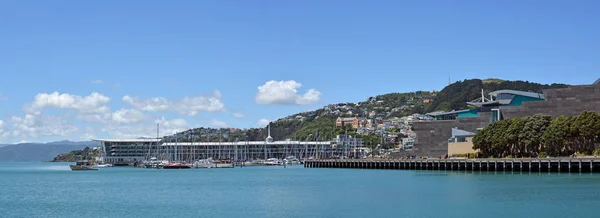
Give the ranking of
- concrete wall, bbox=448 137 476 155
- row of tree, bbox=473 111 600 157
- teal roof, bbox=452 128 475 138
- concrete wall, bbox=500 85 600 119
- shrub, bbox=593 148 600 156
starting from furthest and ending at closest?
teal roof, bbox=452 128 475 138 → concrete wall, bbox=448 137 476 155 → concrete wall, bbox=500 85 600 119 → row of tree, bbox=473 111 600 157 → shrub, bbox=593 148 600 156

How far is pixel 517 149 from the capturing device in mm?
122312

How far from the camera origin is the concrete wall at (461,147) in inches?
5463

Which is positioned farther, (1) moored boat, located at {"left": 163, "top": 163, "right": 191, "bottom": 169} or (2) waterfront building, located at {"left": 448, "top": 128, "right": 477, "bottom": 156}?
(1) moored boat, located at {"left": 163, "top": 163, "right": 191, "bottom": 169}

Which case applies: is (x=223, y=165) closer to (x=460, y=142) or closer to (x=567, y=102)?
(x=460, y=142)

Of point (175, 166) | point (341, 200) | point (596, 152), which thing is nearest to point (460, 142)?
point (596, 152)

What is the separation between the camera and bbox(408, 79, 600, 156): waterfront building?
4737 inches

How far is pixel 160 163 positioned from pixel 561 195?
468ft

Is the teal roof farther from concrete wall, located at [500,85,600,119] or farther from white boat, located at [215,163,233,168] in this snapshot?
white boat, located at [215,163,233,168]

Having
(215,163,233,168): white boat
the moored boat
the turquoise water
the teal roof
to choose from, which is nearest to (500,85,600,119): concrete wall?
the teal roof

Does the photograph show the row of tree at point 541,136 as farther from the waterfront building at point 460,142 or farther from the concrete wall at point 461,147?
the waterfront building at point 460,142

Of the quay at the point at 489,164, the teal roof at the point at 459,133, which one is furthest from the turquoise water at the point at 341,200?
the teal roof at the point at 459,133

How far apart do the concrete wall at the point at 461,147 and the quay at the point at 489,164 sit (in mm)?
10467

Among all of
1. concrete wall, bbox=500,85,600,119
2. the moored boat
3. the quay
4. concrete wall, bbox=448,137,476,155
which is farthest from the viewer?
the moored boat

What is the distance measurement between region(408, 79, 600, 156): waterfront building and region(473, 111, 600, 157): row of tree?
5.78 metres
